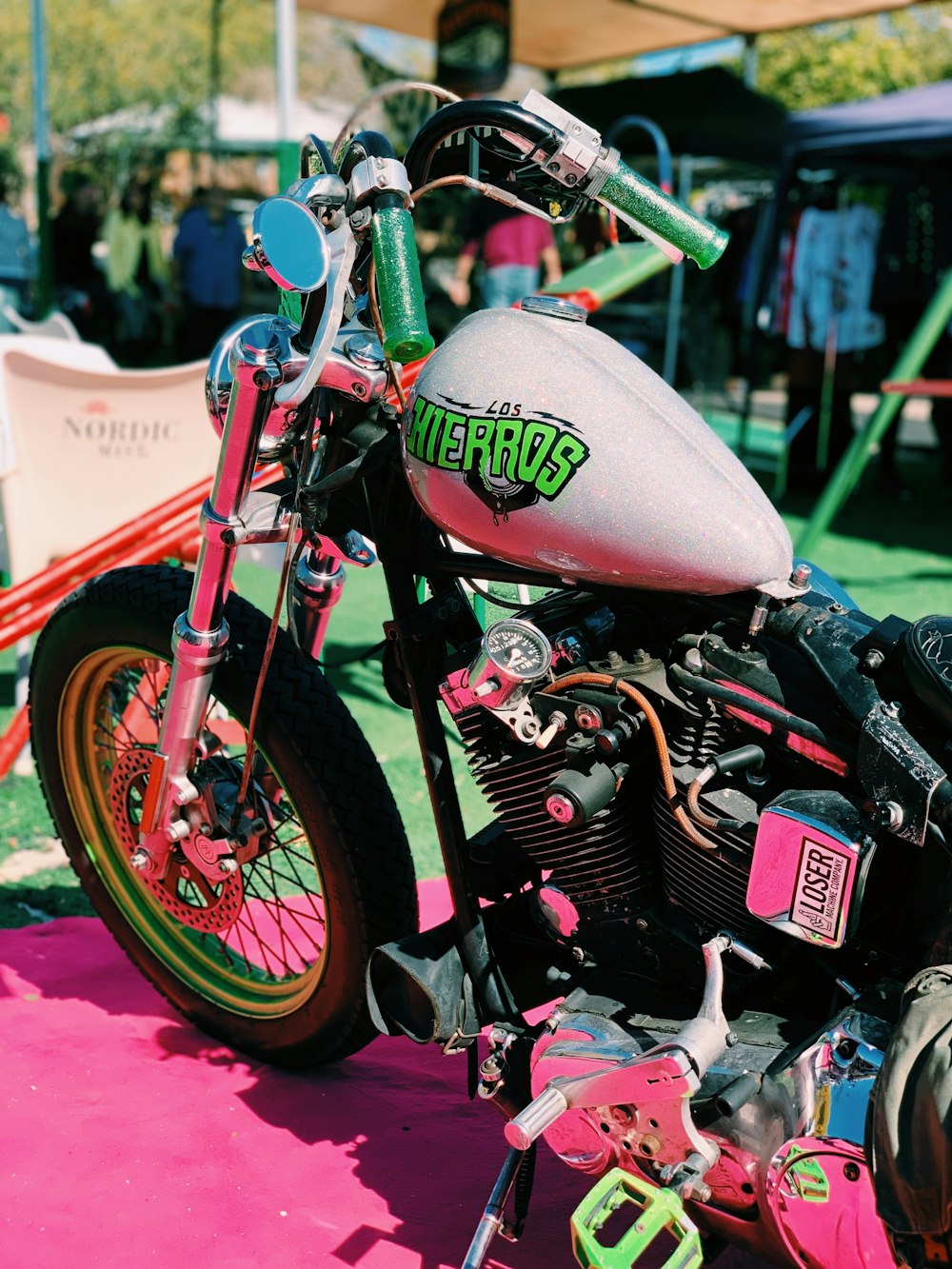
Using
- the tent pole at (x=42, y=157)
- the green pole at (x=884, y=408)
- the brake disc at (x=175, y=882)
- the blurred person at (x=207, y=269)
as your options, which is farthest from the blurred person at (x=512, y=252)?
the brake disc at (x=175, y=882)

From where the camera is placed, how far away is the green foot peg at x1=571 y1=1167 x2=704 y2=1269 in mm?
1541

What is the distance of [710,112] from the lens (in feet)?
34.9

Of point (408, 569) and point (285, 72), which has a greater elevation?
point (285, 72)

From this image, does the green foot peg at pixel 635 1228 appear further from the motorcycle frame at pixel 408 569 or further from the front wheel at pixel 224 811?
the front wheel at pixel 224 811

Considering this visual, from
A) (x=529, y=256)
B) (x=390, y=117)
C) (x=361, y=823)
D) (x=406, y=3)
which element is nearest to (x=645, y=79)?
(x=390, y=117)

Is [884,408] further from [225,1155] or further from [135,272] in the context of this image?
[135,272]

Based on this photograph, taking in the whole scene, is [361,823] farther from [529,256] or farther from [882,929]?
[529,256]

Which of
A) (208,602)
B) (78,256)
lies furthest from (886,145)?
(78,256)

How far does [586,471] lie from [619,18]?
43.5ft

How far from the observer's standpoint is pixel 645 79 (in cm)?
1083

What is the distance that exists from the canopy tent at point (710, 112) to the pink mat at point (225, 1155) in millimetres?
9693

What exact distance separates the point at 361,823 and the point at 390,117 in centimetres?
1121

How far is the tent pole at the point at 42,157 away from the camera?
30.4 ft

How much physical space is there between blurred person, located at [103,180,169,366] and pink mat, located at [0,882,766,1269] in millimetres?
11653
